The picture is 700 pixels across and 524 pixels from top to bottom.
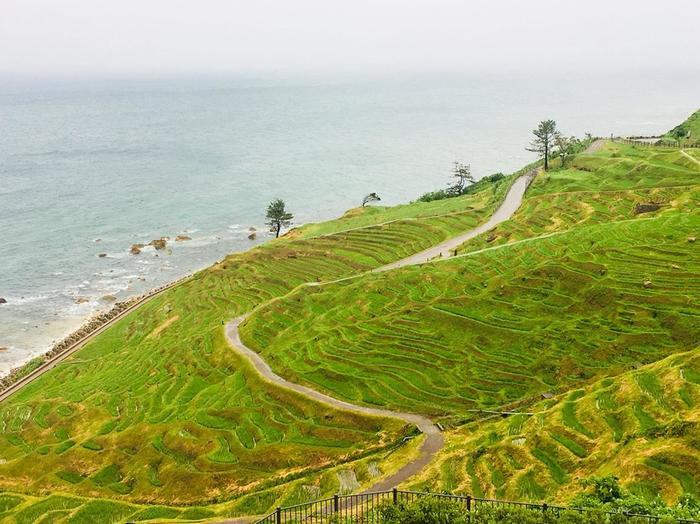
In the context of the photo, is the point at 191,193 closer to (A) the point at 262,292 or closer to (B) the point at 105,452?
(A) the point at 262,292

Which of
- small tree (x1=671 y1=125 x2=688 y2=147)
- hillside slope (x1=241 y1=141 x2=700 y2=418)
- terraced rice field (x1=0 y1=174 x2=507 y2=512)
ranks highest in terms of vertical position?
small tree (x1=671 y1=125 x2=688 y2=147)

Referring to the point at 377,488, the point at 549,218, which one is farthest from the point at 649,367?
the point at 549,218

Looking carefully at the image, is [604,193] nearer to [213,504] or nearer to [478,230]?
[478,230]

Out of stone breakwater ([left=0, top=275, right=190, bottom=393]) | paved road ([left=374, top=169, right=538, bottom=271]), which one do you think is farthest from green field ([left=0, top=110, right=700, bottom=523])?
paved road ([left=374, top=169, right=538, bottom=271])

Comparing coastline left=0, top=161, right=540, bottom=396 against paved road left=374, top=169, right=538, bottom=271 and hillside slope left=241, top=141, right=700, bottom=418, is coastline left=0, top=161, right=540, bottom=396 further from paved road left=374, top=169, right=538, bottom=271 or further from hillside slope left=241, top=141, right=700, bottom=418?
paved road left=374, top=169, right=538, bottom=271

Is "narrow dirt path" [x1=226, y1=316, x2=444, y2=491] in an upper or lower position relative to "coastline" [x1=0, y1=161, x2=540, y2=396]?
upper
